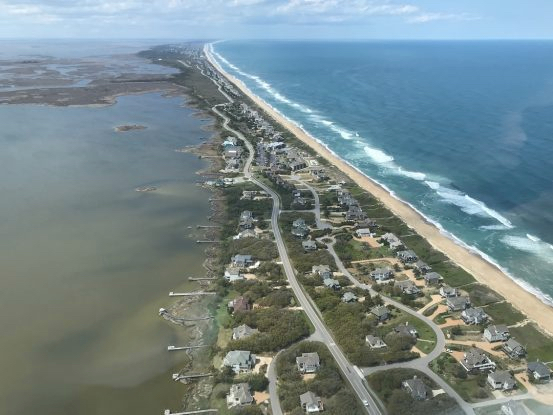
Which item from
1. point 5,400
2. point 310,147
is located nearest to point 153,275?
point 5,400

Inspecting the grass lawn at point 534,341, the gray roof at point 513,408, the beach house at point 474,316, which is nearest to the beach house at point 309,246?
the beach house at point 474,316

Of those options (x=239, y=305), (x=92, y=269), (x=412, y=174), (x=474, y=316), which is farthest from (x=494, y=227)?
(x=92, y=269)

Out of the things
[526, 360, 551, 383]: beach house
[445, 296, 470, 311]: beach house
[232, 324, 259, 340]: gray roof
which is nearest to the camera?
[526, 360, 551, 383]: beach house

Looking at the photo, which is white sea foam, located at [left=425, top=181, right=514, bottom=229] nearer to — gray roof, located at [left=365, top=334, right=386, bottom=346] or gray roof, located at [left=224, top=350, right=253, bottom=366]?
gray roof, located at [left=365, top=334, right=386, bottom=346]

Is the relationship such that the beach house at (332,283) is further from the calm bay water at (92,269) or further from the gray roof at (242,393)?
the gray roof at (242,393)

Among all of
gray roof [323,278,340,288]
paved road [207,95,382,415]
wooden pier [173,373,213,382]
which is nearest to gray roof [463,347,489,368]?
paved road [207,95,382,415]
